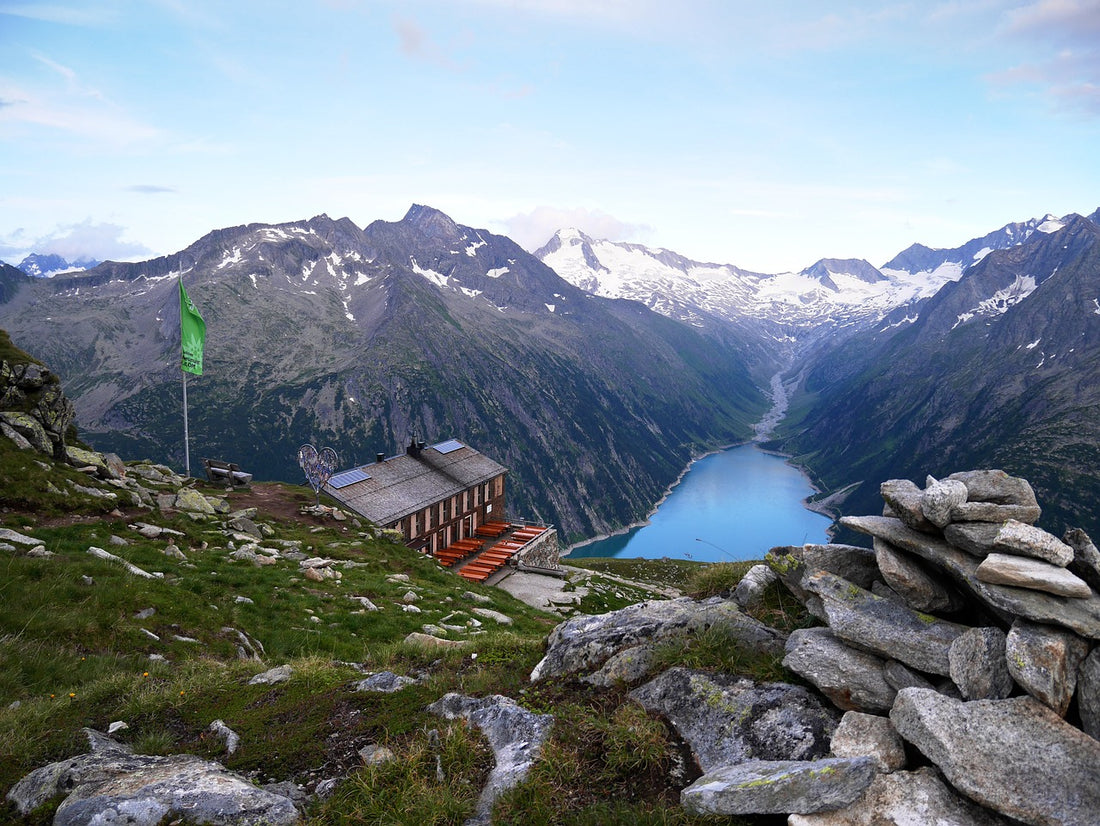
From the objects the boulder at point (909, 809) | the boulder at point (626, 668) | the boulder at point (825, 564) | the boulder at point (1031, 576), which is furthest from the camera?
the boulder at point (626, 668)

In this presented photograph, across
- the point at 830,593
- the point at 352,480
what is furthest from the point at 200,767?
the point at 352,480

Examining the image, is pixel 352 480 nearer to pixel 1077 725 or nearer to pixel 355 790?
pixel 355 790

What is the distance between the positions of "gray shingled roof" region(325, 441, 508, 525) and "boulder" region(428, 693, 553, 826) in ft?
151

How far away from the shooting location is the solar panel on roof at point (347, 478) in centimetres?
5531

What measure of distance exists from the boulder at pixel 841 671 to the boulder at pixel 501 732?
4.22 meters

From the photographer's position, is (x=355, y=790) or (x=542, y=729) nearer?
(x=355, y=790)

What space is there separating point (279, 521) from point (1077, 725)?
4031cm

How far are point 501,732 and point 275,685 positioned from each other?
6.09m

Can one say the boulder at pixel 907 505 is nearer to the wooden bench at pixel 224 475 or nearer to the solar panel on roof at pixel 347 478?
the wooden bench at pixel 224 475

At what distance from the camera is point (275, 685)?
12.5 metres

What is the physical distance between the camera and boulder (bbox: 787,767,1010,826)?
629cm

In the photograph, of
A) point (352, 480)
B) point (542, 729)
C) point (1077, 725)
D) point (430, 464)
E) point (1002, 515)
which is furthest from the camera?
point (430, 464)

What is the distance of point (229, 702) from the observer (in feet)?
38.3

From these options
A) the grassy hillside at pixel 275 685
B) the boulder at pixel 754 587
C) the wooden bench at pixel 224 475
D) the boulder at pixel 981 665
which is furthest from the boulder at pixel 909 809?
the wooden bench at pixel 224 475
